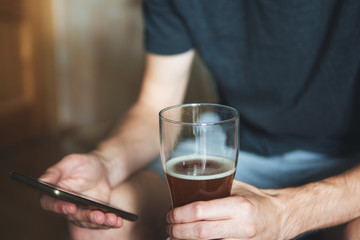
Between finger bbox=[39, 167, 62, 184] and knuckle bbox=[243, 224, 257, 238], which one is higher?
knuckle bbox=[243, 224, 257, 238]

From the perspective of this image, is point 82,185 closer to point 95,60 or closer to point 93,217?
point 93,217

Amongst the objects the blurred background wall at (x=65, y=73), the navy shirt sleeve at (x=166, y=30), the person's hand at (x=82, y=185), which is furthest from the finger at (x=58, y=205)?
the blurred background wall at (x=65, y=73)

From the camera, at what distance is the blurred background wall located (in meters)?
2.68

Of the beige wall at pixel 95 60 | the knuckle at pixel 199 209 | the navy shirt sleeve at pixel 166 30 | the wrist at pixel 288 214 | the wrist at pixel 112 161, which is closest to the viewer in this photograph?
the knuckle at pixel 199 209

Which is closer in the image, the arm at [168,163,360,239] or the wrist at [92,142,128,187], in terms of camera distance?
the arm at [168,163,360,239]

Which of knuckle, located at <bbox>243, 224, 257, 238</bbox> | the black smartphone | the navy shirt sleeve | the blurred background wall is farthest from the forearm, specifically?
the blurred background wall

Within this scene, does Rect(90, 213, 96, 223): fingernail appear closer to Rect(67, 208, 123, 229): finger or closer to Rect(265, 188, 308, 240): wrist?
Rect(67, 208, 123, 229): finger

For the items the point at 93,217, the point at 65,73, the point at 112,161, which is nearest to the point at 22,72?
the point at 65,73

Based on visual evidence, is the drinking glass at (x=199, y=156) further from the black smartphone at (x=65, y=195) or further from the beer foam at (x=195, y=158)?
the black smartphone at (x=65, y=195)

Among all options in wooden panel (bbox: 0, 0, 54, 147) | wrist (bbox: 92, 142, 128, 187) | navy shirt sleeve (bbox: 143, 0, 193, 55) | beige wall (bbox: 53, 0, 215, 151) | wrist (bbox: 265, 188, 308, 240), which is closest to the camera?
wrist (bbox: 265, 188, 308, 240)

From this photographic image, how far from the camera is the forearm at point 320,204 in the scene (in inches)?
30.1

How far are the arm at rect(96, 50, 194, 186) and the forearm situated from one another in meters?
0.42

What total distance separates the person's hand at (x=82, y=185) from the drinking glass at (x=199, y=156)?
17 cm

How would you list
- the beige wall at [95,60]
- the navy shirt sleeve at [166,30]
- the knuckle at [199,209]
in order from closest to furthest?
the knuckle at [199,209]
the navy shirt sleeve at [166,30]
the beige wall at [95,60]
